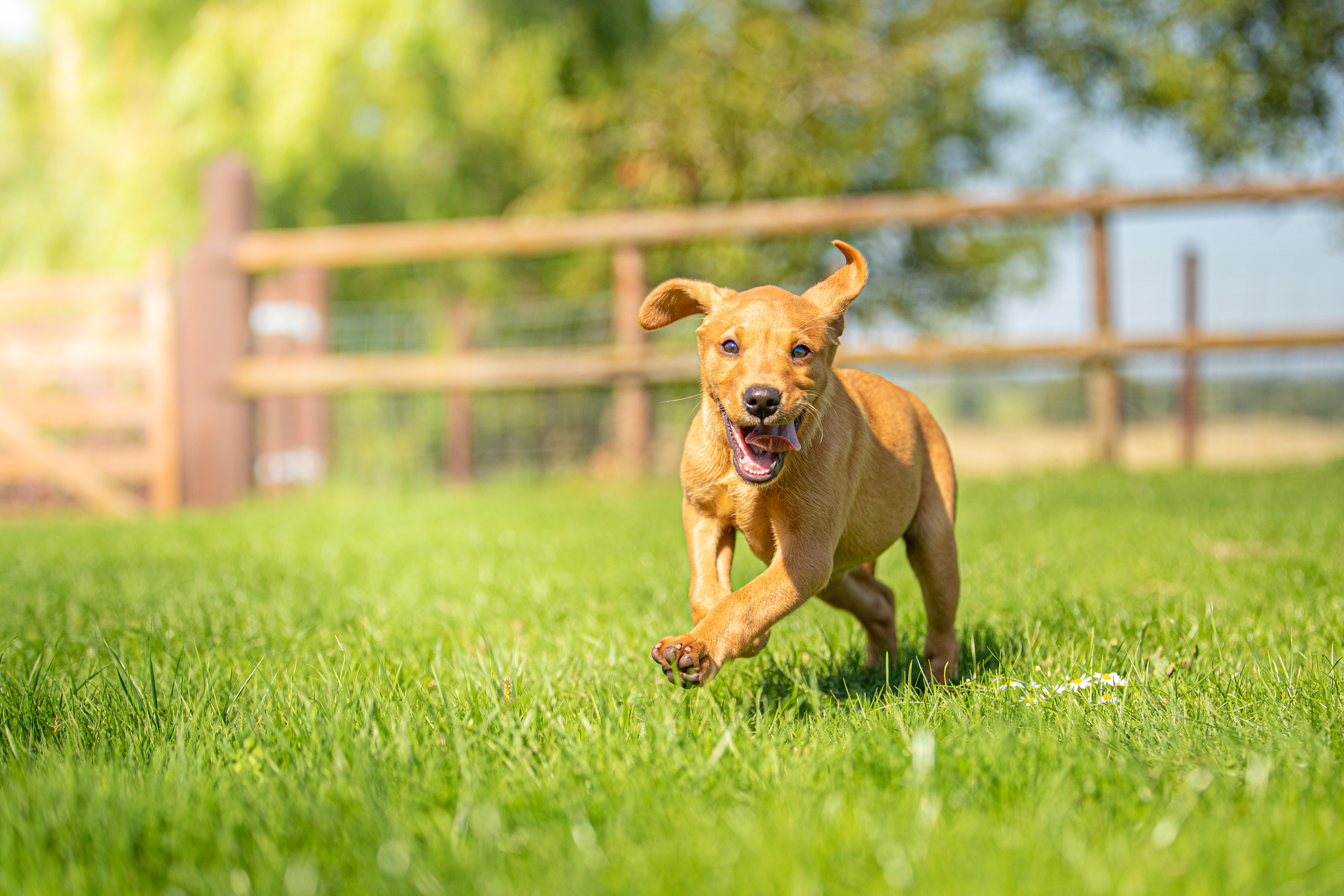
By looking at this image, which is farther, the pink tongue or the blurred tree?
the blurred tree

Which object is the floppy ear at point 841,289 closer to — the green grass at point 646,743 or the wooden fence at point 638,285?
the green grass at point 646,743

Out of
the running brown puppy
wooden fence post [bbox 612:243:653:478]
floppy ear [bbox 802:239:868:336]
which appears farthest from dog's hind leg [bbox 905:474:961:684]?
wooden fence post [bbox 612:243:653:478]

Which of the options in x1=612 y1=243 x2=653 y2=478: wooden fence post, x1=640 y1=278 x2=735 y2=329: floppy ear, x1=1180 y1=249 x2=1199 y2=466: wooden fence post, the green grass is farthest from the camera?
x1=1180 y1=249 x2=1199 y2=466: wooden fence post

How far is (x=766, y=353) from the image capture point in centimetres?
248

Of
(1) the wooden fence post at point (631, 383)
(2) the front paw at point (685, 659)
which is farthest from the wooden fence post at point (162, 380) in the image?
(2) the front paw at point (685, 659)

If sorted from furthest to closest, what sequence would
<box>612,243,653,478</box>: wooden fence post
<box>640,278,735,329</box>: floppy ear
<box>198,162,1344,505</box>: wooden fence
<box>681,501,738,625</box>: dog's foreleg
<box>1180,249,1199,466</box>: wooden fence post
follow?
<box>1180,249,1199,466</box>: wooden fence post < <box>612,243,653,478</box>: wooden fence post < <box>198,162,1344,505</box>: wooden fence < <box>640,278,735,329</box>: floppy ear < <box>681,501,738,625</box>: dog's foreleg

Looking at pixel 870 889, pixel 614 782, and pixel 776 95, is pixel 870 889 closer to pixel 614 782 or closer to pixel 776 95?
pixel 614 782

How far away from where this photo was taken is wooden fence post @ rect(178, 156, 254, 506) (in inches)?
327

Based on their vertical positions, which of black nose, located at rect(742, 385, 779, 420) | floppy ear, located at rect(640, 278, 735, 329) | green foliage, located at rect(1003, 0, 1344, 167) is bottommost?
black nose, located at rect(742, 385, 779, 420)

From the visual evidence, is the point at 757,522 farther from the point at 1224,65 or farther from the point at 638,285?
the point at 1224,65

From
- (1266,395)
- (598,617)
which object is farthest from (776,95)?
(598,617)

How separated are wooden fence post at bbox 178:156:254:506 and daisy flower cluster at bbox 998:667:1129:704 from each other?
23.9ft

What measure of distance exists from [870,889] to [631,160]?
451 inches

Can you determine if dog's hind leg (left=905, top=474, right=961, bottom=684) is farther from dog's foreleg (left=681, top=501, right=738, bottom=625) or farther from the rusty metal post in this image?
the rusty metal post
